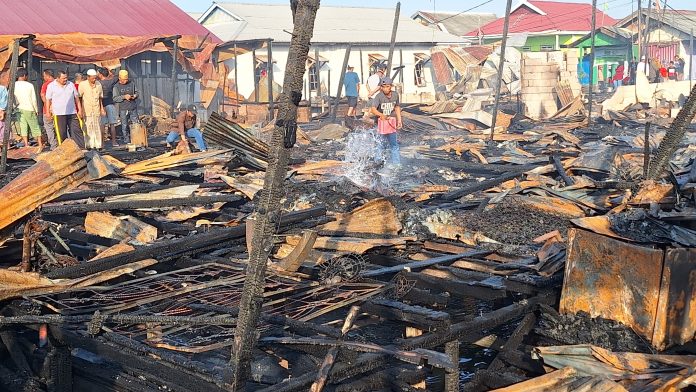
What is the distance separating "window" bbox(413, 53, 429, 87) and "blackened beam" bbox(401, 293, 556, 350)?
36.3 m

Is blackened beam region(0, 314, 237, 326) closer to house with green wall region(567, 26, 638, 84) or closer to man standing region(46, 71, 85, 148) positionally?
man standing region(46, 71, 85, 148)

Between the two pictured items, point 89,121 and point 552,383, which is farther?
point 89,121

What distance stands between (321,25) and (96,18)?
14.1 metres

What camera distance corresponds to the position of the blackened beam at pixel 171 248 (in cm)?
630

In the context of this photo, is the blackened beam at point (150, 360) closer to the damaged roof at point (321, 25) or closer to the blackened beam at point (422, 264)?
the blackened beam at point (422, 264)

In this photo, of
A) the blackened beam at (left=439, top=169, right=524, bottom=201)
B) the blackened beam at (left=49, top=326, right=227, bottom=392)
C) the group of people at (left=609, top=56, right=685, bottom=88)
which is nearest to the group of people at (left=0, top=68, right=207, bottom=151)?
the blackened beam at (left=439, top=169, right=524, bottom=201)

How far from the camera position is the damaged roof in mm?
37469

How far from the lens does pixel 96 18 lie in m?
28.7

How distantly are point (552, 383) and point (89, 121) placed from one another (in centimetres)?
1487

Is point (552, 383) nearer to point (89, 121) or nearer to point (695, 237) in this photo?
point (695, 237)

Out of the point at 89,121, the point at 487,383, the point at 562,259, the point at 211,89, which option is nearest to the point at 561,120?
the point at 211,89

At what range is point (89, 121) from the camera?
56.7 ft

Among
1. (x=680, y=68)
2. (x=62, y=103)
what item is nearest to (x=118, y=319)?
(x=62, y=103)

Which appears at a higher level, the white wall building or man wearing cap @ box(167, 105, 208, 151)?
the white wall building
